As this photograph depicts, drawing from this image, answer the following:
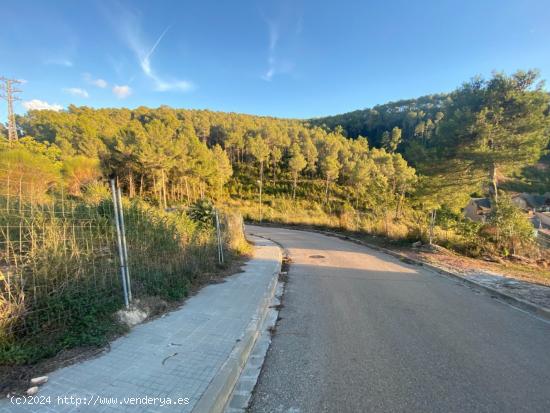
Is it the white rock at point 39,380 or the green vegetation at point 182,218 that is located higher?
the green vegetation at point 182,218

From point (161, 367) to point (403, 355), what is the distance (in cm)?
274

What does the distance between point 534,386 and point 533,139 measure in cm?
1094

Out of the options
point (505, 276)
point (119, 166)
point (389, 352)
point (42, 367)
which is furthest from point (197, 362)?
point (119, 166)

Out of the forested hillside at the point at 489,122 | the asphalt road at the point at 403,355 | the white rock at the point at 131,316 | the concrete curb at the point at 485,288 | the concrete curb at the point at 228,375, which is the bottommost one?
the concrete curb at the point at 485,288

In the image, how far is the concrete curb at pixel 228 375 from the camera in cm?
234

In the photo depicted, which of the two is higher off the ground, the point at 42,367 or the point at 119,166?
the point at 119,166

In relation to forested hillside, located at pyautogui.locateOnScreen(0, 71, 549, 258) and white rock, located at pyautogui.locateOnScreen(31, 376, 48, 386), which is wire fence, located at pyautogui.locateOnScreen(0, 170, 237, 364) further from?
forested hillside, located at pyautogui.locateOnScreen(0, 71, 549, 258)

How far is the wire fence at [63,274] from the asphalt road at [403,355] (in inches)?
87.4

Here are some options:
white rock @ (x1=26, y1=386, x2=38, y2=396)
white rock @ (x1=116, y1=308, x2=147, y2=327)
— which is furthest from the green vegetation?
white rock @ (x1=26, y1=386, x2=38, y2=396)

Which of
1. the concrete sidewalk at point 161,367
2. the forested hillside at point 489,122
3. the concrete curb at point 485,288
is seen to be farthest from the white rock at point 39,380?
the forested hillside at point 489,122

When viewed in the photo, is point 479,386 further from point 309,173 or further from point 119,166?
point 309,173

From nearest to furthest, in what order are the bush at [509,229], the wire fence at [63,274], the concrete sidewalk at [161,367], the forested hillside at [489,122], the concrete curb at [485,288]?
1. the concrete sidewalk at [161,367]
2. the wire fence at [63,274]
3. the concrete curb at [485,288]
4. the forested hillside at [489,122]
5. the bush at [509,229]

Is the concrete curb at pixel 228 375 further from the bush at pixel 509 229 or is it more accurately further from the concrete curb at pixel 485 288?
the bush at pixel 509 229

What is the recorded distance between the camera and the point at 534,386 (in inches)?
108
